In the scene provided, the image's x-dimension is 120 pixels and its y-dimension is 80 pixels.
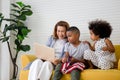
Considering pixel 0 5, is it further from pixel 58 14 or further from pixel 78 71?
pixel 78 71

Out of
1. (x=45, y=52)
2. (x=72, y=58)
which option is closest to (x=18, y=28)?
(x=45, y=52)

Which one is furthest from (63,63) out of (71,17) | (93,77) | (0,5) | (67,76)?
(0,5)

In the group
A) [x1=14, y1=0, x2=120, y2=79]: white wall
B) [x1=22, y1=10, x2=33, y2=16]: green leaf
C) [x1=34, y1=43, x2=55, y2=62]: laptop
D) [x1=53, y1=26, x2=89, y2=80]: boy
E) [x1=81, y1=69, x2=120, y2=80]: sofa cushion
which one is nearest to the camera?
[x1=81, y1=69, x2=120, y2=80]: sofa cushion

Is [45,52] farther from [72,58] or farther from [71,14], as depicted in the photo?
[71,14]

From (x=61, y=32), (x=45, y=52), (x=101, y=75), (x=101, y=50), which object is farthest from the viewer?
(x=61, y=32)

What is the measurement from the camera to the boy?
278cm

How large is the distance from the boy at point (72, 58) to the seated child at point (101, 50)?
0.16 metres

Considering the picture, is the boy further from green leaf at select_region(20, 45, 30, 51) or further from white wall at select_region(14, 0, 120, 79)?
green leaf at select_region(20, 45, 30, 51)

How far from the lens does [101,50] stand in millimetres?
2947

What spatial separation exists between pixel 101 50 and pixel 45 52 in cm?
69

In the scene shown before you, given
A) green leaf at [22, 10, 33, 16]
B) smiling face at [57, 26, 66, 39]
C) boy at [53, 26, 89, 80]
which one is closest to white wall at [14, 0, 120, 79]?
green leaf at [22, 10, 33, 16]

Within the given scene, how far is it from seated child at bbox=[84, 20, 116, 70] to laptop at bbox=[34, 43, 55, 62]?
16.3 inches

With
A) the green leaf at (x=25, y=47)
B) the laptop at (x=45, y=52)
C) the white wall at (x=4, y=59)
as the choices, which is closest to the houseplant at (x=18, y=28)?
the green leaf at (x=25, y=47)

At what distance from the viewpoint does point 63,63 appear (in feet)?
9.74
